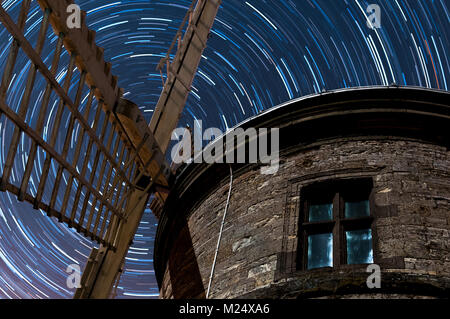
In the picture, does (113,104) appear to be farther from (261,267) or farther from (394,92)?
(394,92)

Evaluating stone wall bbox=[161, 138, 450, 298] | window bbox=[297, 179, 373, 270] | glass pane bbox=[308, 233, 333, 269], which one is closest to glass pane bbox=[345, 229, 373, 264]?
window bbox=[297, 179, 373, 270]

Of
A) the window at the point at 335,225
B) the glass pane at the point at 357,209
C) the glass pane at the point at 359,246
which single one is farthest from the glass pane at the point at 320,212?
the glass pane at the point at 359,246

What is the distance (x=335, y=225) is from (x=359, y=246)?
480 mm

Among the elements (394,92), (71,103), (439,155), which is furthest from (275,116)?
(71,103)

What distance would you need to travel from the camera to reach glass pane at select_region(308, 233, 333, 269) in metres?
8.00

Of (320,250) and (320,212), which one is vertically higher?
(320,212)

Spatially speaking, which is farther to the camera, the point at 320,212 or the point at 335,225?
the point at 320,212

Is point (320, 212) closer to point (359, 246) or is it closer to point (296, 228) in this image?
point (296, 228)

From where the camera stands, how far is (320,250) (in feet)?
26.7

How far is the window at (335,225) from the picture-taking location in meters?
7.95

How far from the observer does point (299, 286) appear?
7457mm

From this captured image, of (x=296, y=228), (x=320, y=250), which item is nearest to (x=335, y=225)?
(x=320, y=250)

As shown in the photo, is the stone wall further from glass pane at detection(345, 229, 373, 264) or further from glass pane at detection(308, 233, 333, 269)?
glass pane at detection(308, 233, 333, 269)

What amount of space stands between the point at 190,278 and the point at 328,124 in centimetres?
355
